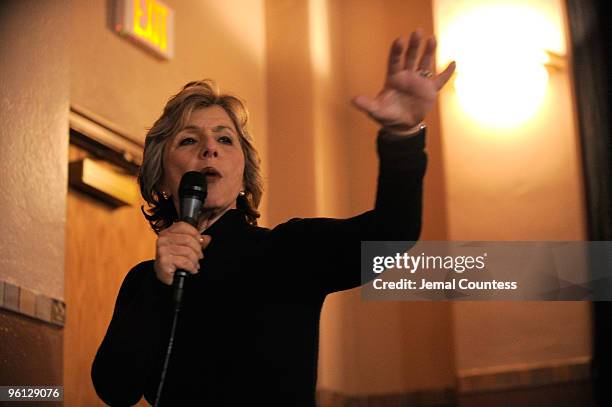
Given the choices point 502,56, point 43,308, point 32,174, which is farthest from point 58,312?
point 502,56

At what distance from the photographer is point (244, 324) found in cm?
122

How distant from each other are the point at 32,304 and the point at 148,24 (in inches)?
36.4

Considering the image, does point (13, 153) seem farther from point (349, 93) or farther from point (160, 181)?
point (349, 93)

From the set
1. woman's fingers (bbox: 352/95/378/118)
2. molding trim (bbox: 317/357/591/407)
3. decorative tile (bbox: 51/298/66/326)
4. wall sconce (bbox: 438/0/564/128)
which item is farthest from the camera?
wall sconce (bbox: 438/0/564/128)

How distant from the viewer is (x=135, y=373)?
1.23 meters

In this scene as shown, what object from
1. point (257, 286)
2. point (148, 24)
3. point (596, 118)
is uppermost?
point (148, 24)

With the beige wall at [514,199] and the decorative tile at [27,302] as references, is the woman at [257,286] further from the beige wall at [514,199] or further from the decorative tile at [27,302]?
the beige wall at [514,199]

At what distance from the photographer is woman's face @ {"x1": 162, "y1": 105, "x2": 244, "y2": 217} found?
54.4 inches

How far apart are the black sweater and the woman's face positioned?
12 cm

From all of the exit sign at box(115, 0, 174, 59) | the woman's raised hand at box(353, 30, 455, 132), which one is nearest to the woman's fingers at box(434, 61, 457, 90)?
the woman's raised hand at box(353, 30, 455, 132)

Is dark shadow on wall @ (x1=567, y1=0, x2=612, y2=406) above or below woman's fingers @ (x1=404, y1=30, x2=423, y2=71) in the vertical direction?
above

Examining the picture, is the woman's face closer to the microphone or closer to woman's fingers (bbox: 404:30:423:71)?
the microphone

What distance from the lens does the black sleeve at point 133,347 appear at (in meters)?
1.22

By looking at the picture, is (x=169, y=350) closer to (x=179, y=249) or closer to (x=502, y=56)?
(x=179, y=249)
